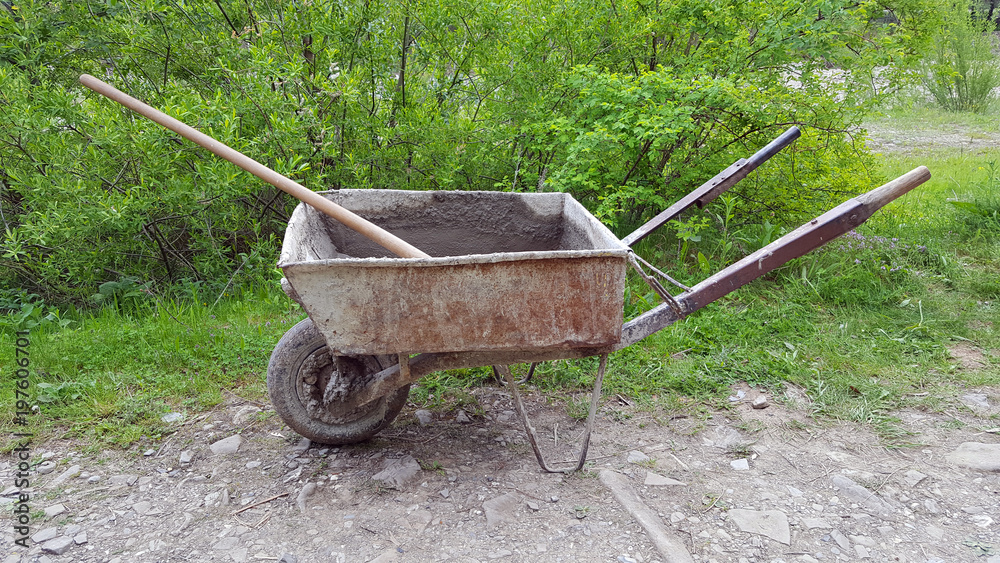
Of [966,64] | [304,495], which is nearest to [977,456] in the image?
[304,495]

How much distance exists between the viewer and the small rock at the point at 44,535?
7.30ft

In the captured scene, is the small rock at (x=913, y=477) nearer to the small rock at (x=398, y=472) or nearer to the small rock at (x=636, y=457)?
the small rock at (x=636, y=457)

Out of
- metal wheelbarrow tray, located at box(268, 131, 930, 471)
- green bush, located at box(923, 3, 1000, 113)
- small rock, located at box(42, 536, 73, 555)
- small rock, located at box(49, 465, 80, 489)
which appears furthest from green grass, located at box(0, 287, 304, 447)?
green bush, located at box(923, 3, 1000, 113)

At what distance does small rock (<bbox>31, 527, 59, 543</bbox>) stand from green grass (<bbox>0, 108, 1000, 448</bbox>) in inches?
23.2

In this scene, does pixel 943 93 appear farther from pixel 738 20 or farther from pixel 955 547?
pixel 955 547

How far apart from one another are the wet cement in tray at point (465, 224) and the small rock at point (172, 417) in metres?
1.16

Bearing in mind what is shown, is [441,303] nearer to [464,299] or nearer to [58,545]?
[464,299]

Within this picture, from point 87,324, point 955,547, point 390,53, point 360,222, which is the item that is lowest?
point 955,547

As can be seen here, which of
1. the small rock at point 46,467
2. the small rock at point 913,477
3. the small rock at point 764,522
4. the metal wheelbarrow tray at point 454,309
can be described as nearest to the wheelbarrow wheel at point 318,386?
the metal wheelbarrow tray at point 454,309

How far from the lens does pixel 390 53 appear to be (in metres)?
4.30

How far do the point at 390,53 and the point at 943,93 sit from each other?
416 inches

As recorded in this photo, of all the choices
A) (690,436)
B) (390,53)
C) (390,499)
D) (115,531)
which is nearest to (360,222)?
(390,499)

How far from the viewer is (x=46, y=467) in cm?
266

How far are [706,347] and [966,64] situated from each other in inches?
371
